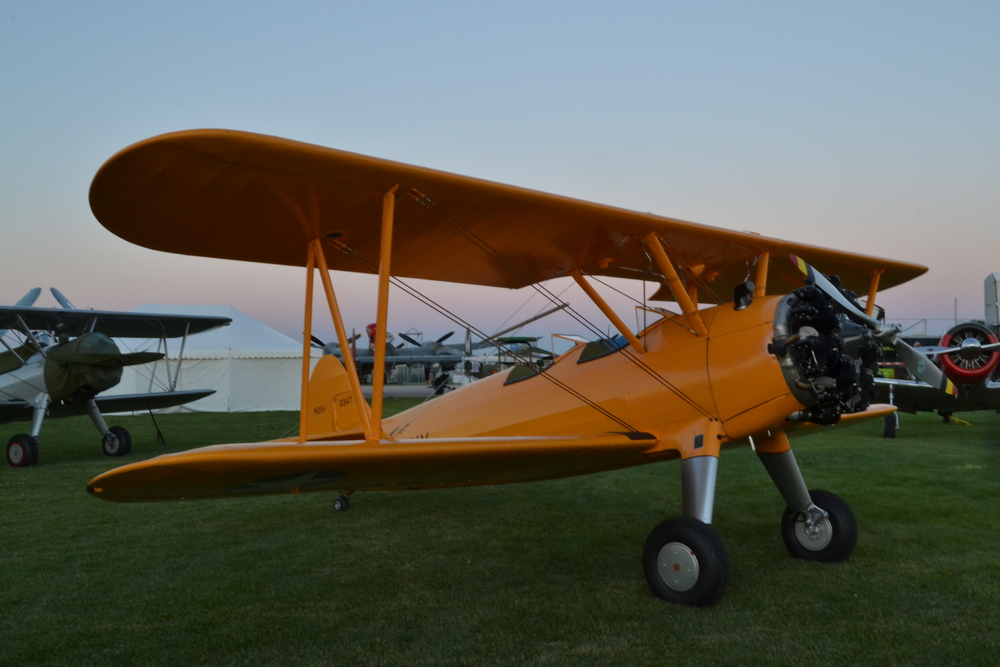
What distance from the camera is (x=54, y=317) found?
1095 centimetres

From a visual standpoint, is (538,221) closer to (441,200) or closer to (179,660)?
(441,200)

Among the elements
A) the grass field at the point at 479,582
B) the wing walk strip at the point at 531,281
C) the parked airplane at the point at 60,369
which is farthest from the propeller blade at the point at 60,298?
the wing walk strip at the point at 531,281

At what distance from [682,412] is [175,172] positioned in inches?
121

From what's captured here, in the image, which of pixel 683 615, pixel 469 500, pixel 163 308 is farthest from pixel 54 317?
pixel 163 308

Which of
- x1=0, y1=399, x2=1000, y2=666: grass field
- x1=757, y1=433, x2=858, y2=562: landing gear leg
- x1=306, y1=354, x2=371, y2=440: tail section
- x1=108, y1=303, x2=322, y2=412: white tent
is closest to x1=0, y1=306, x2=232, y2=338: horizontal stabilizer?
x1=0, y1=399, x2=1000, y2=666: grass field

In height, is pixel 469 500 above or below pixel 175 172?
below

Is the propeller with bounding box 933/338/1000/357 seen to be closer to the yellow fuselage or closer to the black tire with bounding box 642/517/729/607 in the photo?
the yellow fuselage

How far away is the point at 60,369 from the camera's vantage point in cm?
1074

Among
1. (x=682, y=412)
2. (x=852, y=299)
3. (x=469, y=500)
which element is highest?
(x=852, y=299)

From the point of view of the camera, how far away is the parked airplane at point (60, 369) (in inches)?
412

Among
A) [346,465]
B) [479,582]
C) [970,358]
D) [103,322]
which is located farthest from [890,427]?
[103,322]

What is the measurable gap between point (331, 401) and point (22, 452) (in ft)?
21.4

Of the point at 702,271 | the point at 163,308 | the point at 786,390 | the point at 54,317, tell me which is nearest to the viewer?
the point at 786,390

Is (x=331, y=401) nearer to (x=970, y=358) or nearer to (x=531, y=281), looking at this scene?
(x=531, y=281)
